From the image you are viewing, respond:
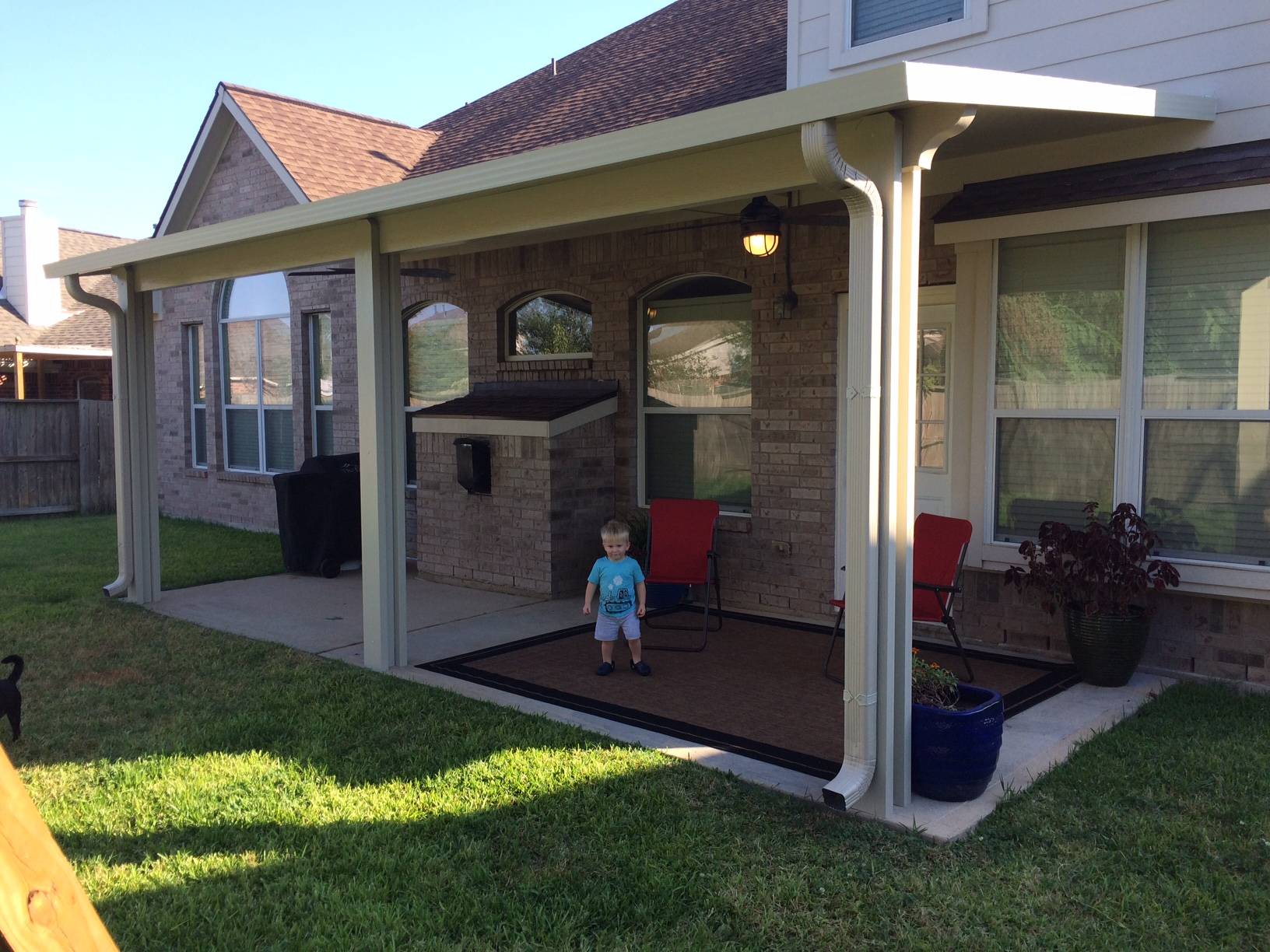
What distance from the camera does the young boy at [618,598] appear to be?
6.01m

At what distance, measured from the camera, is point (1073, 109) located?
4.50 metres

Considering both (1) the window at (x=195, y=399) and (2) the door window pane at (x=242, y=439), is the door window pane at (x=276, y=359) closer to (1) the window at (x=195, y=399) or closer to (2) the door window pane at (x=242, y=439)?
(2) the door window pane at (x=242, y=439)

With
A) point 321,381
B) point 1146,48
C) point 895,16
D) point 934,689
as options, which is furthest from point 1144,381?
point 321,381

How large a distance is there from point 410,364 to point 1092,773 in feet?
26.7

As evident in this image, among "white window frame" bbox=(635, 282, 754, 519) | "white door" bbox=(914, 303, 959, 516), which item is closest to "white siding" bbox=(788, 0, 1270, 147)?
"white door" bbox=(914, 303, 959, 516)

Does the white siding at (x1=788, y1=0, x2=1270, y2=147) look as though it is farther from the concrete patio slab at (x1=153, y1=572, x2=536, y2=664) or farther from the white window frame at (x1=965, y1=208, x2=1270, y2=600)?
the concrete patio slab at (x1=153, y1=572, x2=536, y2=664)

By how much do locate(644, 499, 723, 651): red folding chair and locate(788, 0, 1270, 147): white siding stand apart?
3102 millimetres

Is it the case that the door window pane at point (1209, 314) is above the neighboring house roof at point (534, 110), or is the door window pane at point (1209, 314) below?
below

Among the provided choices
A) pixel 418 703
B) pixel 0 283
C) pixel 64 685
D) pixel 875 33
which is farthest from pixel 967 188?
pixel 0 283

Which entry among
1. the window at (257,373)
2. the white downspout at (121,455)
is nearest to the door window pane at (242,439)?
the window at (257,373)

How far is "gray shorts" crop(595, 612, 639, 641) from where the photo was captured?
19.9 feet

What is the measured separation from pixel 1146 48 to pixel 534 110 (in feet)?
22.7

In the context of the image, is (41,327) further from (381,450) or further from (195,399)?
(381,450)

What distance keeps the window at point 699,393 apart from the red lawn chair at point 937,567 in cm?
209
